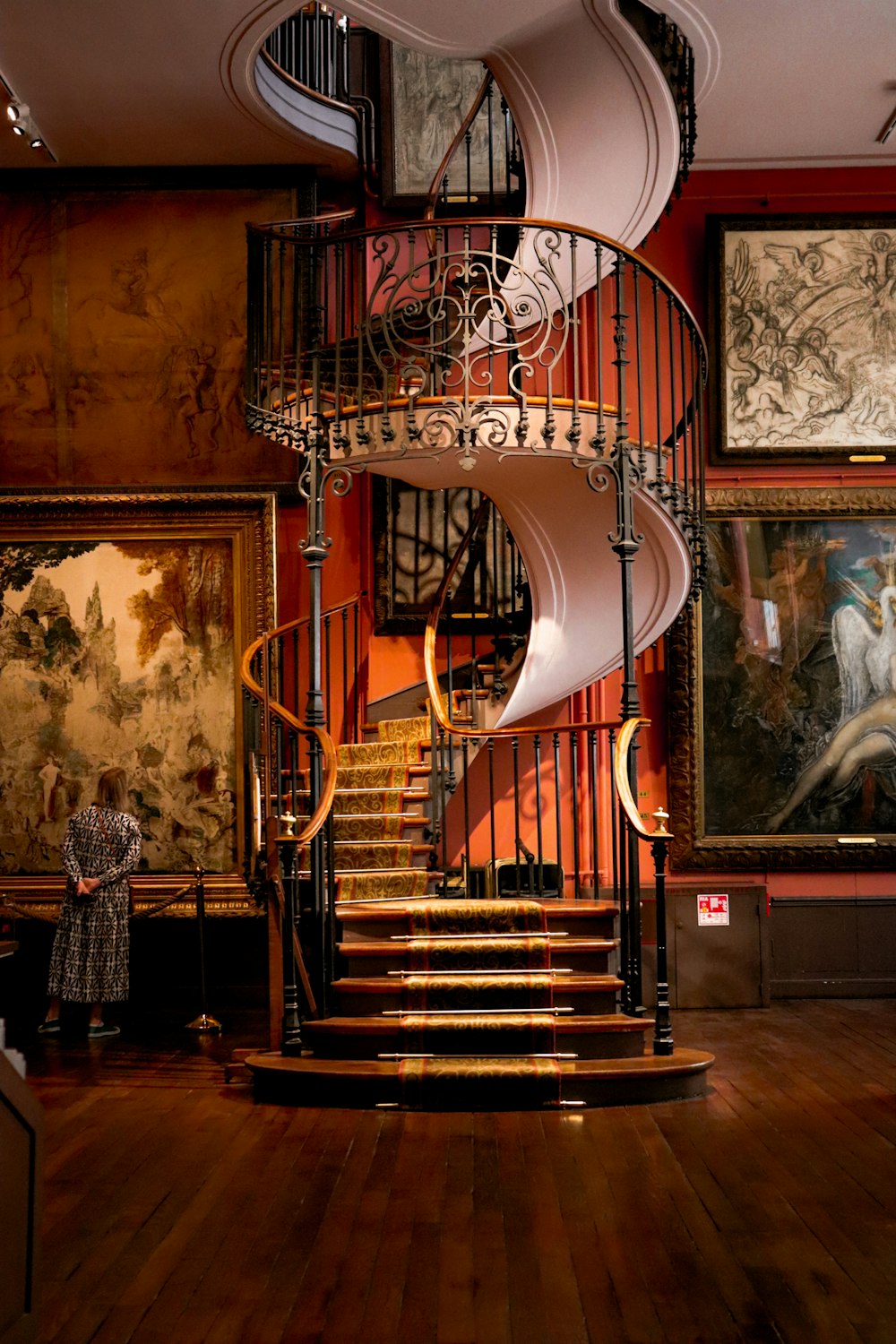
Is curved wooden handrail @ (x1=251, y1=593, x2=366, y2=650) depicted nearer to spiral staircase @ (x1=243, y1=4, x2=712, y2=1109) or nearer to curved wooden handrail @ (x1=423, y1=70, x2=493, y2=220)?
spiral staircase @ (x1=243, y1=4, x2=712, y2=1109)

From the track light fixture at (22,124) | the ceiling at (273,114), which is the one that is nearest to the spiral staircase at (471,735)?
the ceiling at (273,114)

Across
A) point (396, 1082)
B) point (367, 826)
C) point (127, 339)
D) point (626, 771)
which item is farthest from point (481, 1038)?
point (127, 339)

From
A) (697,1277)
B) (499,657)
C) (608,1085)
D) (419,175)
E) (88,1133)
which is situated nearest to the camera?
(697,1277)

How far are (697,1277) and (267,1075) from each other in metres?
2.32

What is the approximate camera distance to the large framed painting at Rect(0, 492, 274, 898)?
7426 millimetres

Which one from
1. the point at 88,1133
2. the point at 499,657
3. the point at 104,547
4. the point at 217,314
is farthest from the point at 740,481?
the point at 88,1133

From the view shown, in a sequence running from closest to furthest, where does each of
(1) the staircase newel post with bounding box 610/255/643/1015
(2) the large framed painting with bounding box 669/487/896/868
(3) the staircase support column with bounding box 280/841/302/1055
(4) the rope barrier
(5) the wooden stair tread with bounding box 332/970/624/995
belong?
1. (3) the staircase support column with bounding box 280/841/302/1055
2. (5) the wooden stair tread with bounding box 332/970/624/995
3. (1) the staircase newel post with bounding box 610/255/643/1015
4. (4) the rope barrier
5. (2) the large framed painting with bounding box 669/487/896/868

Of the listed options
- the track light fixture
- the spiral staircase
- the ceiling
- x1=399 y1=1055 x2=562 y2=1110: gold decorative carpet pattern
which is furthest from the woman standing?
the ceiling

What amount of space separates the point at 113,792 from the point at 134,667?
1.29 m

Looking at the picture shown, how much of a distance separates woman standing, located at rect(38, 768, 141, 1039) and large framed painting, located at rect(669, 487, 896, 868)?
3.20 meters

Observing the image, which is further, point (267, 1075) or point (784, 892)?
point (784, 892)

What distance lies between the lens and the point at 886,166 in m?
7.98

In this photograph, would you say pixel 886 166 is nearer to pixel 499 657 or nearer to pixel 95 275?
pixel 499 657

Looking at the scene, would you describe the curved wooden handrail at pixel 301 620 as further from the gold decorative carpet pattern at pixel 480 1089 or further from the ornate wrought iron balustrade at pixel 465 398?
the gold decorative carpet pattern at pixel 480 1089
